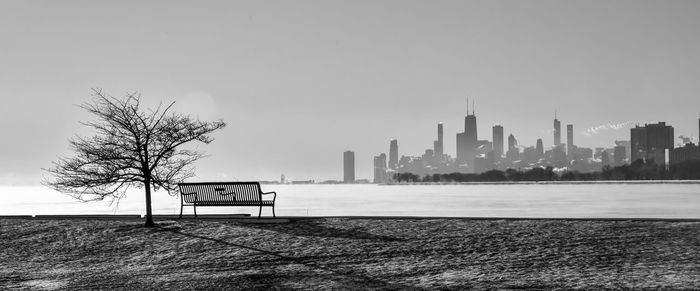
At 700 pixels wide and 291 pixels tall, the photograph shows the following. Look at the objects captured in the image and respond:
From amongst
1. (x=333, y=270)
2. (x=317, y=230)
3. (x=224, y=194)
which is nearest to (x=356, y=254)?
(x=333, y=270)

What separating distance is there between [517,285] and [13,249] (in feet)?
39.1

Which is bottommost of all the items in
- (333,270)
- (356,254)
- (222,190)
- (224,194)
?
(333,270)

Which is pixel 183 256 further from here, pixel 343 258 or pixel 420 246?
pixel 420 246

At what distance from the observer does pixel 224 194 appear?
21.9m

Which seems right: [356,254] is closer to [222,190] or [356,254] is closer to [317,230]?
[317,230]

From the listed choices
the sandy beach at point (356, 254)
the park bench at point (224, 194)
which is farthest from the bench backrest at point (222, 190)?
the sandy beach at point (356, 254)

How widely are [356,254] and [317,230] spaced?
305 centimetres

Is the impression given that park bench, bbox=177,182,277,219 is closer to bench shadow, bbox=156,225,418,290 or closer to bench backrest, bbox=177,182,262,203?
bench backrest, bbox=177,182,262,203

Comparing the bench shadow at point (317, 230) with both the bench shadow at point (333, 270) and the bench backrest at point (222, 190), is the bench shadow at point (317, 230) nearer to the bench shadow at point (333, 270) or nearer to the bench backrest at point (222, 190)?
the bench backrest at point (222, 190)

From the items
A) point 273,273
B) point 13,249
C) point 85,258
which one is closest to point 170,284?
point 273,273

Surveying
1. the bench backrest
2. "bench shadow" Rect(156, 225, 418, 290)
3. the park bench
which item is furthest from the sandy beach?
the bench backrest

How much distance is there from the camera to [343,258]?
50.8 ft

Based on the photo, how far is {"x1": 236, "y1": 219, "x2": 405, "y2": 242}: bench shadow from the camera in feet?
57.6

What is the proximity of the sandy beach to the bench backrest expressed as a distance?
39.3 inches
